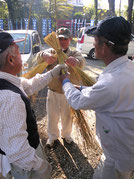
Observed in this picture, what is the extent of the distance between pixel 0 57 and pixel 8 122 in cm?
43

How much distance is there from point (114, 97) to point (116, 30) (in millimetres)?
485

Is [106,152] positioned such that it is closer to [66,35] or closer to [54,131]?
[54,131]

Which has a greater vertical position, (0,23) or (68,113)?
(0,23)

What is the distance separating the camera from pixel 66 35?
1954mm

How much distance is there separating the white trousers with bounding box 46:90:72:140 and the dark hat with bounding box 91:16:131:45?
1.21m

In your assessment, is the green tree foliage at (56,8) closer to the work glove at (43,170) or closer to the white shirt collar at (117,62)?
the white shirt collar at (117,62)

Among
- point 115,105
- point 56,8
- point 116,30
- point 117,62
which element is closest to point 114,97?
point 115,105

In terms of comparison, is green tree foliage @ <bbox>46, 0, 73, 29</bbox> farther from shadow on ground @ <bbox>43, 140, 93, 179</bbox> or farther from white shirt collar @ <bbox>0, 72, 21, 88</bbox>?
shadow on ground @ <bbox>43, 140, 93, 179</bbox>

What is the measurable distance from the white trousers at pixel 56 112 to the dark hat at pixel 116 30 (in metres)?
1.21

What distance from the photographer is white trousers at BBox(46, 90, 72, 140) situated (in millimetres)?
2154

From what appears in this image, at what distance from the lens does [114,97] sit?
1.03 m

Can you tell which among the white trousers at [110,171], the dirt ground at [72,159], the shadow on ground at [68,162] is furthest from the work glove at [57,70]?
the shadow on ground at [68,162]

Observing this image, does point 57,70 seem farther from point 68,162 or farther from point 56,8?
point 68,162

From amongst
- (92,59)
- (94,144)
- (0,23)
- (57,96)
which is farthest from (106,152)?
(0,23)
